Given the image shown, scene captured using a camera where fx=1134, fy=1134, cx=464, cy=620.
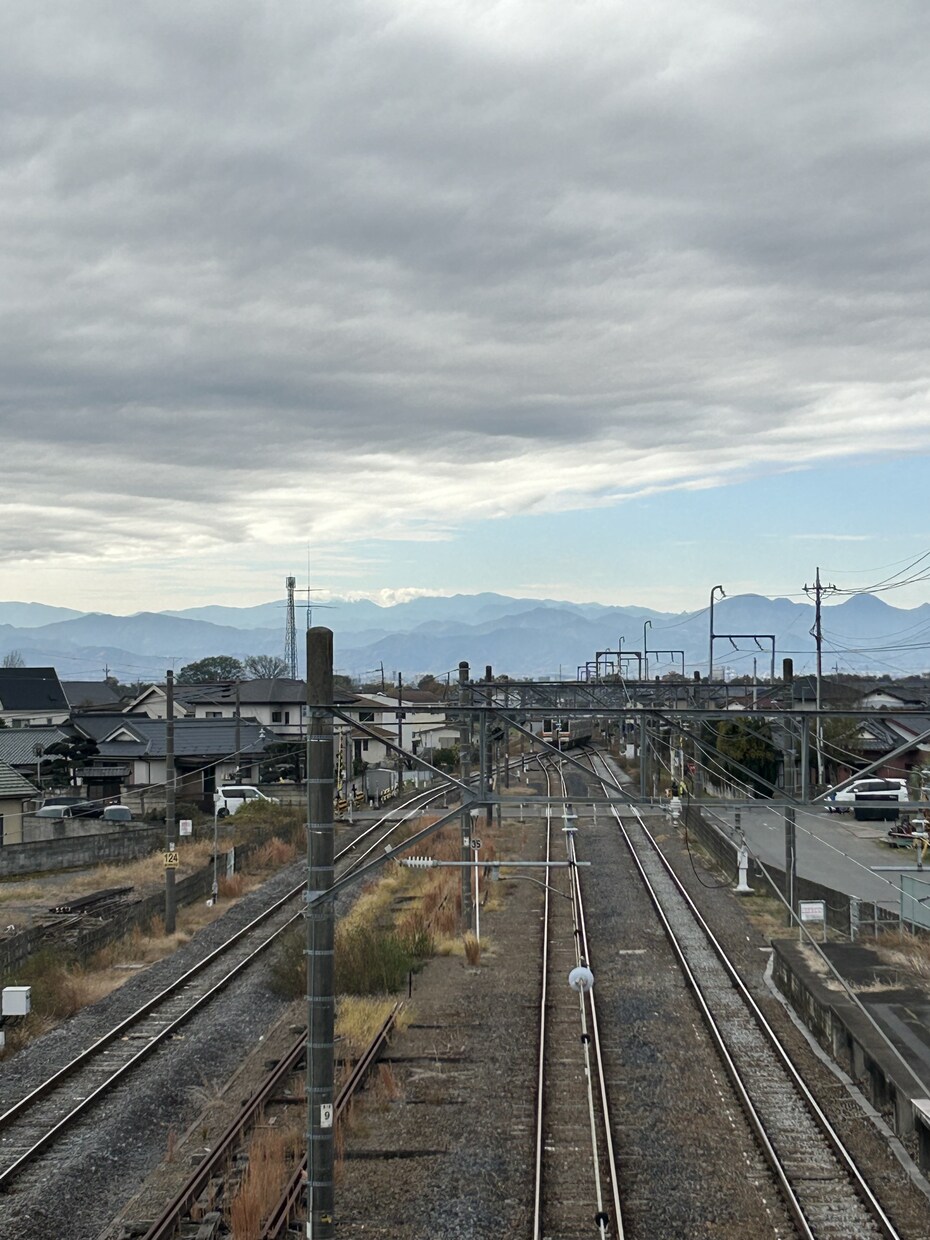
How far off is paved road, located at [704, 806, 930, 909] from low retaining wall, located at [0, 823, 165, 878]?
18.5 m

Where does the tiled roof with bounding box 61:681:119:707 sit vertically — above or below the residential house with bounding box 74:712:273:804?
above

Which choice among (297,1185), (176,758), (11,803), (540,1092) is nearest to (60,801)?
(176,758)

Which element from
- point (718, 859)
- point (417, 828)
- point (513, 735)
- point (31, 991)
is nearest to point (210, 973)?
point (31, 991)

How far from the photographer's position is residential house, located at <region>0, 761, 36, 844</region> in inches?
1437

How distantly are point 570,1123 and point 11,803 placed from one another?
29216mm

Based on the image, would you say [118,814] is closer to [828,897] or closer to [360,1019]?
[828,897]

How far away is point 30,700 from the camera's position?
72.4 metres

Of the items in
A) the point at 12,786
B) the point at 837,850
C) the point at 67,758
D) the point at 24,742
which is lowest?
the point at 837,850

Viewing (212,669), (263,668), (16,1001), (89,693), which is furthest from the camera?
(263,668)

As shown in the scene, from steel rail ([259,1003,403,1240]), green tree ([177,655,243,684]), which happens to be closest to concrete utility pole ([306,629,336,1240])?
steel rail ([259,1003,403,1240])

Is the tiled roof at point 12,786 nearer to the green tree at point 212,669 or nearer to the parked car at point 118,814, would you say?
the parked car at point 118,814

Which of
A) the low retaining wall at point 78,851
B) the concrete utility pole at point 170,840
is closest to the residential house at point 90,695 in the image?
the low retaining wall at point 78,851

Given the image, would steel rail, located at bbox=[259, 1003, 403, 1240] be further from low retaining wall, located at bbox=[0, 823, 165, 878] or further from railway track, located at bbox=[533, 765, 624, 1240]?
low retaining wall, located at bbox=[0, 823, 165, 878]

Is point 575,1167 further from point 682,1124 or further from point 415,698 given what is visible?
point 415,698
